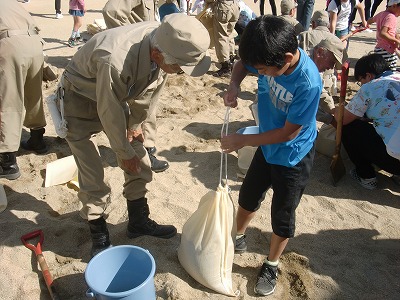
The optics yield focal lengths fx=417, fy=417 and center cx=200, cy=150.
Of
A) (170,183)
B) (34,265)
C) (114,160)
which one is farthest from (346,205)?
(34,265)

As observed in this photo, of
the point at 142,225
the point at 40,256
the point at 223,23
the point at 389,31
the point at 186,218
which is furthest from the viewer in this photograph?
the point at 223,23

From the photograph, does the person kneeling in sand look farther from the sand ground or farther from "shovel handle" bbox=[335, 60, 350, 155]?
"shovel handle" bbox=[335, 60, 350, 155]

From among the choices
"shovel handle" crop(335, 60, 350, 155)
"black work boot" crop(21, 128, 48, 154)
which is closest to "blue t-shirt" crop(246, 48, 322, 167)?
"shovel handle" crop(335, 60, 350, 155)

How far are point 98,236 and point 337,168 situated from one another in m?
2.04

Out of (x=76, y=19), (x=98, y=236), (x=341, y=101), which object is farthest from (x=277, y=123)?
(x=76, y=19)

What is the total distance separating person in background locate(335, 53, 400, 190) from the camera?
316 cm

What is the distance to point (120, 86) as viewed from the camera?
2.01m

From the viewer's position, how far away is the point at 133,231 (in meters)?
2.77

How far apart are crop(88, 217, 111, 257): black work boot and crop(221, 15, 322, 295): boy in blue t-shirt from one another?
0.84 m

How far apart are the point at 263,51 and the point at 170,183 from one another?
77.3 inches

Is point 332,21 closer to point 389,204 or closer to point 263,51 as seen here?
point 389,204

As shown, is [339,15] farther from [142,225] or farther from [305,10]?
[142,225]

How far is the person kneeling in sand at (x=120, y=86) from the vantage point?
1948 millimetres

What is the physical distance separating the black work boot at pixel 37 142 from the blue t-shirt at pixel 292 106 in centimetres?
235
